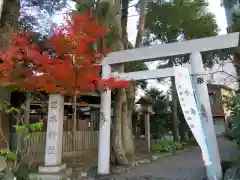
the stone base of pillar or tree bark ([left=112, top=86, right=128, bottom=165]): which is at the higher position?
tree bark ([left=112, top=86, right=128, bottom=165])

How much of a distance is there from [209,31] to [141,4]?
267 inches

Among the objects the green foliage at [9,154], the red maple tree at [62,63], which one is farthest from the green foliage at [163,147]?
the green foliage at [9,154]

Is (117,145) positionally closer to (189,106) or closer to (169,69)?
(169,69)

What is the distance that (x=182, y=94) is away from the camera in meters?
5.44

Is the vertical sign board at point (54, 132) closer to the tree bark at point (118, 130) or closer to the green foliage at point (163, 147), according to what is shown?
the tree bark at point (118, 130)

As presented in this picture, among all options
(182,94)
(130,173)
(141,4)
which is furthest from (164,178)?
(141,4)

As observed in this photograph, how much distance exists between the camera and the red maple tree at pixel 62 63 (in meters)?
5.75

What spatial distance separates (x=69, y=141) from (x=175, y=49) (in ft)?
24.1

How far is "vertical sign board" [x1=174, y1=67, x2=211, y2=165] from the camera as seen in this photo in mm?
4816

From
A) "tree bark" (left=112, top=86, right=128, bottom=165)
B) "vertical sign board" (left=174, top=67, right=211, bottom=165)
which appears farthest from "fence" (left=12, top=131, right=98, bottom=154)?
"vertical sign board" (left=174, top=67, right=211, bottom=165)

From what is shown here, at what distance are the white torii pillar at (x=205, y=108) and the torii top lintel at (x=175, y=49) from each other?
25 cm

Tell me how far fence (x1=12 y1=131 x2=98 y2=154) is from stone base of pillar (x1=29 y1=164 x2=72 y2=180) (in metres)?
3.54

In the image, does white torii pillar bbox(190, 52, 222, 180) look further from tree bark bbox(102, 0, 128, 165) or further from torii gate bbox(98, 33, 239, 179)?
tree bark bbox(102, 0, 128, 165)

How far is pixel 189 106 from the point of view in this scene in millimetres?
5281
